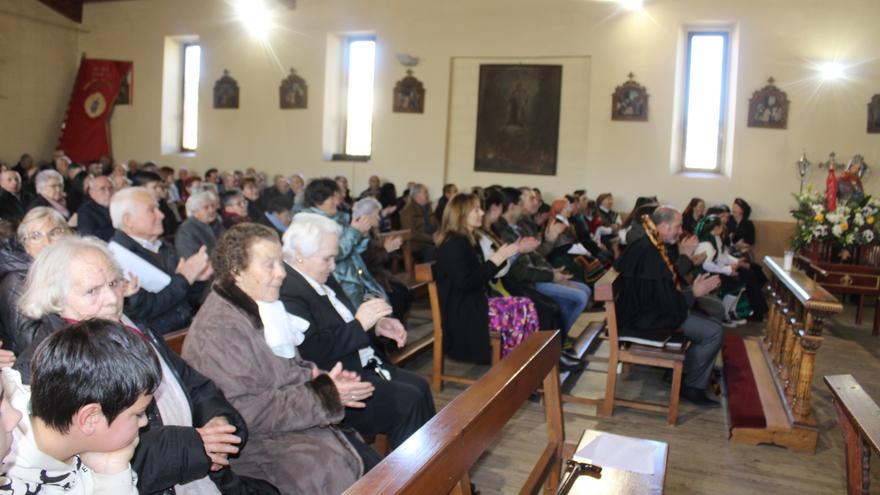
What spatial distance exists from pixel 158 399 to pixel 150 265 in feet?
5.71

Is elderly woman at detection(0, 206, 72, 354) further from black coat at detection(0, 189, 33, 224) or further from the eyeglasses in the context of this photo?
black coat at detection(0, 189, 33, 224)

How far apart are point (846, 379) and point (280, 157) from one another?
1310cm

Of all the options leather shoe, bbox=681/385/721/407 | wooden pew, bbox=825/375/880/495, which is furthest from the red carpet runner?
wooden pew, bbox=825/375/880/495

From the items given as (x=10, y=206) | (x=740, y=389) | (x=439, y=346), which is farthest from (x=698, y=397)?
(x=10, y=206)

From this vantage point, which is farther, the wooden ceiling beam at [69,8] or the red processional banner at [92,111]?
the red processional banner at [92,111]

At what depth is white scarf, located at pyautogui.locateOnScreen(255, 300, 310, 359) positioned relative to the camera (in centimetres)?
281

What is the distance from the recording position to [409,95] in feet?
44.9

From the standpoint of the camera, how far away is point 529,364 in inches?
103

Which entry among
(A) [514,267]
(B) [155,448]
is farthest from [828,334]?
(B) [155,448]

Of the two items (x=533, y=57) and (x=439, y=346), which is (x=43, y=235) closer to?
(x=439, y=346)

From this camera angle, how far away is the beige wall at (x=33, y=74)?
1539 cm

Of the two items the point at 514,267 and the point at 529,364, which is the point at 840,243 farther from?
the point at 529,364

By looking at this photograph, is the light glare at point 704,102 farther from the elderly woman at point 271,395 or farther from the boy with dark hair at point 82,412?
the boy with dark hair at point 82,412

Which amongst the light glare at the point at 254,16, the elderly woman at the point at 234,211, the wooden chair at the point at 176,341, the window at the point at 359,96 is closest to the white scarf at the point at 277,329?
the wooden chair at the point at 176,341
